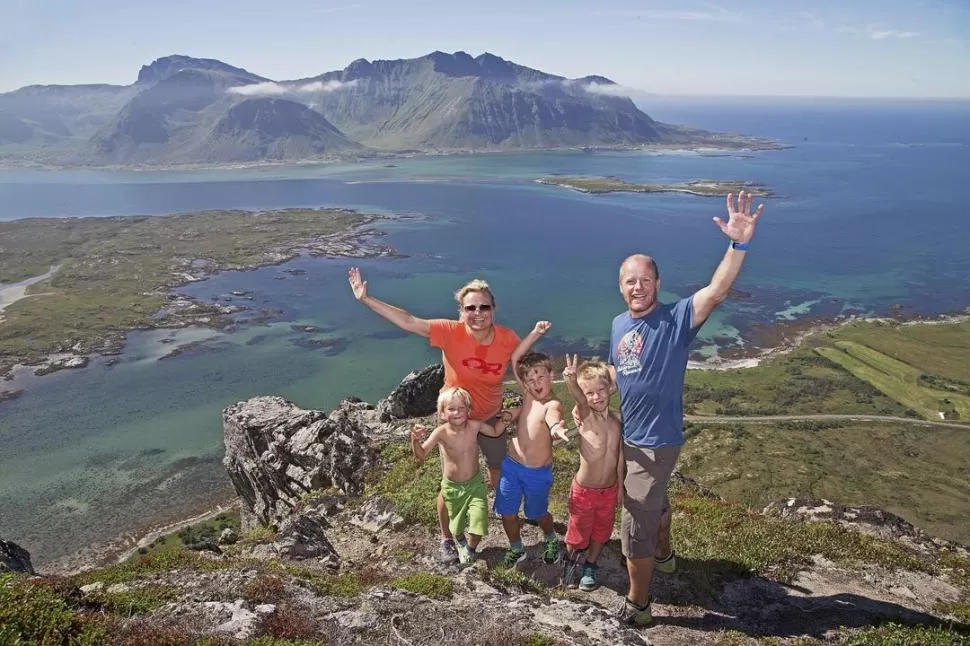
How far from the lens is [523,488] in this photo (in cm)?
891

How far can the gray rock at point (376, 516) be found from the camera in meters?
12.4

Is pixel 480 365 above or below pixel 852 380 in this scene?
above

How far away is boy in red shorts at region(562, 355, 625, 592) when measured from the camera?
791cm

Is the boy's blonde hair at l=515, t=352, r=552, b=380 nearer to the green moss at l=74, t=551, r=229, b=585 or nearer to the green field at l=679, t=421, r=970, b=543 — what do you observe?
the green moss at l=74, t=551, r=229, b=585

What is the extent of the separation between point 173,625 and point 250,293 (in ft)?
380

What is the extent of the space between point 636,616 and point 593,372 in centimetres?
345

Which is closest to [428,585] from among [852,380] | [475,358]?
[475,358]

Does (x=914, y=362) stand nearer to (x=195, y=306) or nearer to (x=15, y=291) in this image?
(x=195, y=306)

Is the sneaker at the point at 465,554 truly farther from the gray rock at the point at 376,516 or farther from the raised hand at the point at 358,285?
the raised hand at the point at 358,285

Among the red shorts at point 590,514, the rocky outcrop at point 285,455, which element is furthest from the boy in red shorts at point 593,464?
the rocky outcrop at point 285,455

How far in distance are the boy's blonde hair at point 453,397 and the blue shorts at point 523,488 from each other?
1.20 metres

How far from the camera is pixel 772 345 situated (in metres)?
87.9

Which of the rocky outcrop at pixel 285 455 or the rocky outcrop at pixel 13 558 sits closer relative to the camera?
the rocky outcrop at pixel 13 558

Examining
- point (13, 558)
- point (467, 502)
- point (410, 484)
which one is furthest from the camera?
point (410, 484)
